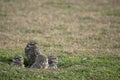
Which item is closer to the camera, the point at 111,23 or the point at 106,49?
the point at 106,49

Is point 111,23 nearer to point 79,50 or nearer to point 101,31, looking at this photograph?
point 101,31

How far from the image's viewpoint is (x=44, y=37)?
16.1 m

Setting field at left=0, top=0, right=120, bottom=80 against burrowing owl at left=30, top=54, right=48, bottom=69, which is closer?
field at left=0, top=0, right=120, bottom=80

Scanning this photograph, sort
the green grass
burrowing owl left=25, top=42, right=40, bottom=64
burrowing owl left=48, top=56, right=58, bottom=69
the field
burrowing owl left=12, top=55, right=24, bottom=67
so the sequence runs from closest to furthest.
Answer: the green grass, the field, burrowing owl left=12, top=55, right=24, bottom=67, burrowing owl left=48, top=56, right=58, bottom=69, burrowing owl left=25, top=42, right=40, bottom=64

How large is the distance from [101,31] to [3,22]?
15.2 ft

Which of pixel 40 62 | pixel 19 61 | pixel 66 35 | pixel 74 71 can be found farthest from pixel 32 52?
pixel 66 35

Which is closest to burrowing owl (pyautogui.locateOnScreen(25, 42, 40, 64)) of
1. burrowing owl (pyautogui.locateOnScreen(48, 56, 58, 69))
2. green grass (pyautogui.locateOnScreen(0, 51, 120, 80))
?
burrowing owl (pyautogui.locateOnScreen(48, 56, 58, 69))

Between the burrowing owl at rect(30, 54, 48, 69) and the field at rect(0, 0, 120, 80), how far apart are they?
276mm

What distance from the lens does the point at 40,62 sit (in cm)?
1135

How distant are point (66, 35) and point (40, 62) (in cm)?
530

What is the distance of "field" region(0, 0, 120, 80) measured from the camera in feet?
36.5

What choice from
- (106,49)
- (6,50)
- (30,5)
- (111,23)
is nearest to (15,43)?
(6,50)

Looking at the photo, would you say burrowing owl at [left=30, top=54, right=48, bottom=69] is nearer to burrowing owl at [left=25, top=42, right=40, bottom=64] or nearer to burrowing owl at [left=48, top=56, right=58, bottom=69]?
burrowing owl at [left=48, top=56, right=58, bottom=69]

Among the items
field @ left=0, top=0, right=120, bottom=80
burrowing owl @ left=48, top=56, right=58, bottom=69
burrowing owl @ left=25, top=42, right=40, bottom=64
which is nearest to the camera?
field @ left=0, top=0, right=120, bottom=80
